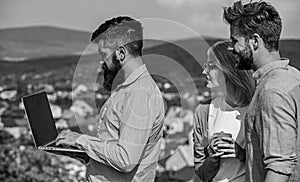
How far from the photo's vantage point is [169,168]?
10.3 ft

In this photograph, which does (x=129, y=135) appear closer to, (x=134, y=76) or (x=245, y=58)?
Result: (x=134, y=76)

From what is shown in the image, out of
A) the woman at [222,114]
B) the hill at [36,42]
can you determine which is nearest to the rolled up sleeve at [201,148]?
the woman at [222,114]

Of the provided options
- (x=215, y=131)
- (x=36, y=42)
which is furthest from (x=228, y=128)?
(x=36, y=42)

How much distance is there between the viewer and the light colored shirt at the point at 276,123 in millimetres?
893

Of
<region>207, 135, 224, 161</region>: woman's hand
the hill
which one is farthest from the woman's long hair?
the hill

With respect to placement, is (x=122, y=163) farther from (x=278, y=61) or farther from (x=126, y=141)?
(x=278, y=61)

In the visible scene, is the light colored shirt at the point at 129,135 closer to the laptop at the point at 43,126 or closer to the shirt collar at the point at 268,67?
the laptop at the point at 43,126

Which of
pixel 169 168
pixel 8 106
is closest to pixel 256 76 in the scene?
pixel 169 168

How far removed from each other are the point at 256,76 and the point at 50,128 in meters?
0.50

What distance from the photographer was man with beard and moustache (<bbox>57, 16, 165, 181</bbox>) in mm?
1099

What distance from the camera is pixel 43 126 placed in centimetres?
123

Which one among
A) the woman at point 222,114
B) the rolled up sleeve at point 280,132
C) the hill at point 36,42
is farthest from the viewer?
the hill at point 36,42

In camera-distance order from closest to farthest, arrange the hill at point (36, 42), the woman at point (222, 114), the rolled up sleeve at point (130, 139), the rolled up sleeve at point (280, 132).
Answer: the rolled up sleeve at point (280, 132) < the rolled up sleeve at point (130, 139) < the woman at point (222, 114) < the hill at point (36, 42)

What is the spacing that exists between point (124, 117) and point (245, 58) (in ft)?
0.88
